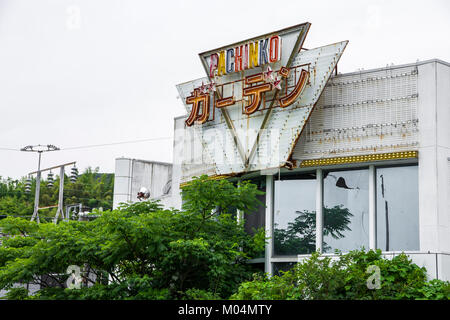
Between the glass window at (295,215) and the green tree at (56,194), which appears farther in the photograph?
the green tree at (56,194)

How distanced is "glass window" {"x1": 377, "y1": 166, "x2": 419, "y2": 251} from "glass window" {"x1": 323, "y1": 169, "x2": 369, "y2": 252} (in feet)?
1.41

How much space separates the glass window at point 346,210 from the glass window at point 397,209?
1.41 feet

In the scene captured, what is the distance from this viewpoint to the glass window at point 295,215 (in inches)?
795

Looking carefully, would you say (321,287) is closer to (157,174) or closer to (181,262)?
(181,262)

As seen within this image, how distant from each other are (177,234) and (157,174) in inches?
703

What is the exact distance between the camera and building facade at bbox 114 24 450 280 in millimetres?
17969

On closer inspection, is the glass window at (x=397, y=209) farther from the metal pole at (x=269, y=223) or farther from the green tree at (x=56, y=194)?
the green tree at (x=56, y=194)

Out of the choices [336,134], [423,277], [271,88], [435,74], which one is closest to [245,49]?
[271,88]

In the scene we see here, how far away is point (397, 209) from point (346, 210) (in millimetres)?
1575

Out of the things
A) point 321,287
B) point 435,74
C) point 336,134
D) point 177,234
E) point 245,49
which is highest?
point 245,49

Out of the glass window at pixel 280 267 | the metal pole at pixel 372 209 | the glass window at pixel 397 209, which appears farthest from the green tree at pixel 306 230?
the glass window at pixel 397 209

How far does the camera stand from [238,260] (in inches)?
816

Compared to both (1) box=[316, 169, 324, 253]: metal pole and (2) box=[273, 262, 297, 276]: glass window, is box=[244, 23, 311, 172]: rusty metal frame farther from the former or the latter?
(2) box=[273, 262, 297, 276]: glass window

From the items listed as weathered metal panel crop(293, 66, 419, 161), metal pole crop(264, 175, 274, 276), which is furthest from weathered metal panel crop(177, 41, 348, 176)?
metal pole crop(264, 175, 274, 276)
